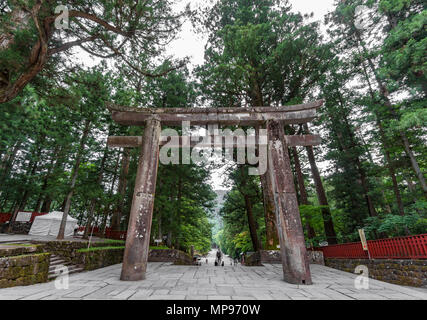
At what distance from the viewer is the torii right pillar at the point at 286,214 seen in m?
4.23

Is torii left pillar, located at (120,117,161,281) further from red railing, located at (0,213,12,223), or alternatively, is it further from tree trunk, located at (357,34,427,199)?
red railing, located at (0,213,12,223)

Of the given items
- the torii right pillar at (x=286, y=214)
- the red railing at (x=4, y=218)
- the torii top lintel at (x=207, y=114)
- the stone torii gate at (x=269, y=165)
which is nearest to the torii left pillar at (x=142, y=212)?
the stone torii gate at (x=269, y=165)

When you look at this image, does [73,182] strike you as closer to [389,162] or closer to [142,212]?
[142,212]

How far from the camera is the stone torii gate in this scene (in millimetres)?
4371

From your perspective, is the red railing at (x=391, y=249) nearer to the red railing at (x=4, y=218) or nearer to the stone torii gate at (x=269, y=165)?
the stone torii gate at (x=269, y=165)

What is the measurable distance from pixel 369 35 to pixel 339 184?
9.63m

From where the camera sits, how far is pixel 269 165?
17.9 ft

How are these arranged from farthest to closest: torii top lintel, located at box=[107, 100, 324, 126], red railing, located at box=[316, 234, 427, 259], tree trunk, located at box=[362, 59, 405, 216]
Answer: tree trunk, located at box=[362, 59, 405, 216], torii top lintel, located at box=[107, 100, 324, 126], red railing, located at box=[316, 234, 427, 259]

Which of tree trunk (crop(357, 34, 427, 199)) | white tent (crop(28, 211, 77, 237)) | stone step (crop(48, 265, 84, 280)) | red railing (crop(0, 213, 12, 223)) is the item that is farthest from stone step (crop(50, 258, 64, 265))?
red railing (crop(0, 213, 12, 223))

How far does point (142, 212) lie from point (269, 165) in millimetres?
3754

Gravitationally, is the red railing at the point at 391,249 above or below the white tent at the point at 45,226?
below

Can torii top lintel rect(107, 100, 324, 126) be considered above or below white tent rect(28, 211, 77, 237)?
above

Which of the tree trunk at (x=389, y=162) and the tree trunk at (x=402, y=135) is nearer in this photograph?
the tree trunk at (x=402, y=135)
